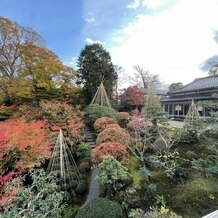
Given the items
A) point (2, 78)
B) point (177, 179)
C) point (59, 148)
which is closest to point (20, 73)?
point (2, 78)

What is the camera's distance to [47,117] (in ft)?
38.7

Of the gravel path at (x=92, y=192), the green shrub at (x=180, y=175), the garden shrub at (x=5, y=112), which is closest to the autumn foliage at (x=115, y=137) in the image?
the gravel path at (x=92, y=192)

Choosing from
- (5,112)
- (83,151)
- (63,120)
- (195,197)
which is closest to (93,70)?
(63,120)

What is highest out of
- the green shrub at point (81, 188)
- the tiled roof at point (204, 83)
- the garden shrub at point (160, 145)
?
the tiled roof at point (204, 83)

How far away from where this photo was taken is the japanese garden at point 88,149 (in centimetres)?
632

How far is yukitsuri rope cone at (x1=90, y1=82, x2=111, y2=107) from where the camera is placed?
1691cm

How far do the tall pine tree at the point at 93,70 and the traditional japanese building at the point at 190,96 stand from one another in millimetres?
7332

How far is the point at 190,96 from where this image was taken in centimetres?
2073

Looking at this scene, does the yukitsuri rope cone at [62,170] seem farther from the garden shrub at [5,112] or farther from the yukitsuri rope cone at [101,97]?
the yukitsuri rope cone at [101,97]

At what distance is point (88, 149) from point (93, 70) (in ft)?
28.7

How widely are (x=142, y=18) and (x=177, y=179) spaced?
8.31m

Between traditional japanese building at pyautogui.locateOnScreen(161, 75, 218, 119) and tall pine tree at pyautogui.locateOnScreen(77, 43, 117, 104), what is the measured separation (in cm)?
733

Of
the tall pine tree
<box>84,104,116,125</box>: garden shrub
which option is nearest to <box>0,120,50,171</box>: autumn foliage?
<box>84,104,116,125</box>: garden shrub

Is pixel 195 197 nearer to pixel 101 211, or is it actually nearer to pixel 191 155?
pixel 191 155
